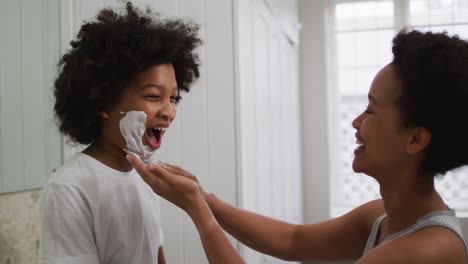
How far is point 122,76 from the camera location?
90 cm

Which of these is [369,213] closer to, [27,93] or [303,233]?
[303,233]

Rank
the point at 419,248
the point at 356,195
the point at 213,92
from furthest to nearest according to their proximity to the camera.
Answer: the point at 356,195, the point at 213,92, the point at 419,248

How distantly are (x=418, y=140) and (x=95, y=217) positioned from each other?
0.67 m

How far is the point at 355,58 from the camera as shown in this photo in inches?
141

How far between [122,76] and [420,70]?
23.6 inches

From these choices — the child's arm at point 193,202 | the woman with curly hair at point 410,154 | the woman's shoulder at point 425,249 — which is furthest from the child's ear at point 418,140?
the child's arm at point 193,202

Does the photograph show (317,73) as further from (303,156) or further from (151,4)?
(151,4)

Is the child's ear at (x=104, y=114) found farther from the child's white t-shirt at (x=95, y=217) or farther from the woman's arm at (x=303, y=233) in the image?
the woman's arm at (x=303, y=233)

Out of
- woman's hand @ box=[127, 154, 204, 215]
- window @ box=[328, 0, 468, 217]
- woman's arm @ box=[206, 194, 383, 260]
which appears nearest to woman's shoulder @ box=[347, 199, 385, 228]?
woman's arm @ box=[206, 194, 383, 260]

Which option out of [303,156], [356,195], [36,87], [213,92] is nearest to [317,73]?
[303,156]

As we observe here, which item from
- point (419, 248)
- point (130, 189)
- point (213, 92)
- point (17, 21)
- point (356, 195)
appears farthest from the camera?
point (356, 195)

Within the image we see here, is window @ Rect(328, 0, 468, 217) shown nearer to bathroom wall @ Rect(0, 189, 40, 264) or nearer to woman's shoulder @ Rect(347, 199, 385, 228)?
woman's shoulder @ Rect(347, 199, 385, 228)

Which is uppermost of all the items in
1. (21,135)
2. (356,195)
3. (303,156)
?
(21,135)

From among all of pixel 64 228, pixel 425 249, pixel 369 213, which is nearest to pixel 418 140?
pixel 425 249
